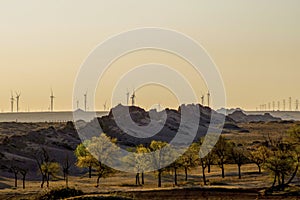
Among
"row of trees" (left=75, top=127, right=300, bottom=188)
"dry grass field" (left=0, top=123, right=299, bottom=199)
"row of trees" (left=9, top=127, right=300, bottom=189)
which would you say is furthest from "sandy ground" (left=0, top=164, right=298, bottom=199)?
"row of trees" (left=75, top=127, right=300, bottom=188)

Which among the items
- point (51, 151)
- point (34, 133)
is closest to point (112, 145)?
point (51, 151)

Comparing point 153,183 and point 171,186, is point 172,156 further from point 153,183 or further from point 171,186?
point 171,186

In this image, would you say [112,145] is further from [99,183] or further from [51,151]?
[51,151]

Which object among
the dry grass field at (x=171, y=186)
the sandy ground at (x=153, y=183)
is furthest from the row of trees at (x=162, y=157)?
the dry grass field at (x=171, y=186)

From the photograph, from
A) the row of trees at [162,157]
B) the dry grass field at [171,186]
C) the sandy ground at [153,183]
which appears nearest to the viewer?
the dry grass field at [171,186]

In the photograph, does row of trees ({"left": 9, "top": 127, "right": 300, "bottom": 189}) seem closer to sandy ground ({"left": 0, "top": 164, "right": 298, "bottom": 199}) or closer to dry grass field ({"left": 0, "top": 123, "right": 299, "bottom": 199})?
sandy ground ({"left": 0, "top": 164, "right": 298, "bottom": 199})

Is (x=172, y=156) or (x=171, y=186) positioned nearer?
(x=171, y=186)

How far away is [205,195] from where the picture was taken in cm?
9419

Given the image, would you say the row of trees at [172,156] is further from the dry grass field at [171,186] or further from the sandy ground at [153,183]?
the dry grass field at [171,186]

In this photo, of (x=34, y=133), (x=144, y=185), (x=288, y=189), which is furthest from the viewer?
(x=34, y=133)

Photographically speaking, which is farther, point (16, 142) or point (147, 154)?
point (16, 142)

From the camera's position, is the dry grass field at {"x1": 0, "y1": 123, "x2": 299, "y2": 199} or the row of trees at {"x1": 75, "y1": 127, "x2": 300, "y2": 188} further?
the row of trees at {"x1": 75, "y1": 127, "x2": 300, "y2": 188}

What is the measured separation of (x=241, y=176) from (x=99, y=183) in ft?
96.6

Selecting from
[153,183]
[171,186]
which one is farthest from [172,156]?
[171,186]
